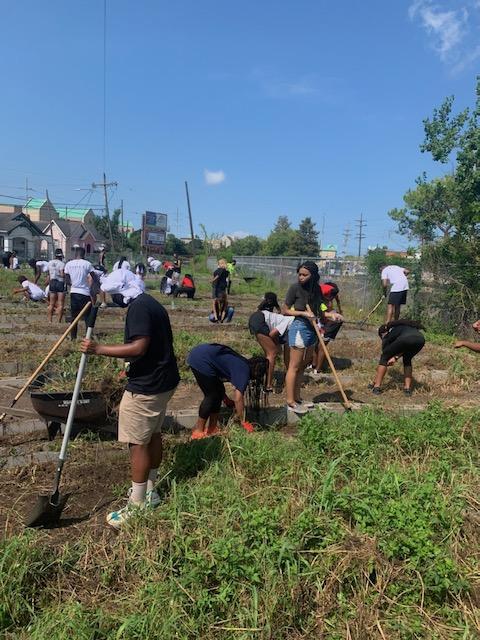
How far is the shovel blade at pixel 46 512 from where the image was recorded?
10.5ft

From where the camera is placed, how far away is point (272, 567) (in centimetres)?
267

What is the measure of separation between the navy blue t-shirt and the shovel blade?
1.76 m

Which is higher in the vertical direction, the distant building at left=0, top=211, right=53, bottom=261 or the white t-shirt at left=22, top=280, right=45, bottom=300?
the distant building at left=0, top=211, right=53, bottom=261

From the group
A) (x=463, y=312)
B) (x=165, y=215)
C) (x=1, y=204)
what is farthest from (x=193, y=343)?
(x=1, y=204)

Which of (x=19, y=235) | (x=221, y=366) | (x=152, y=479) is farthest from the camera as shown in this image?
(x=19, y=235)

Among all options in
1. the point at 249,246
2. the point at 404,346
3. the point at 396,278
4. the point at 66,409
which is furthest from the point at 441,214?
the point at 249,246

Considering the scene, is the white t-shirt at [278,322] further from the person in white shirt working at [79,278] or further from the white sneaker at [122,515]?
the person in white shirt working at [79,278]

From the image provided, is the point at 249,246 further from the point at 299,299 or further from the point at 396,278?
the point at 299,299

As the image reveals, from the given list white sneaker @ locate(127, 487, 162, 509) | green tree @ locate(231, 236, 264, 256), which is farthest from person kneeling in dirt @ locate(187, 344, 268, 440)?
green tree @ locate(231, 236, 264, 256)

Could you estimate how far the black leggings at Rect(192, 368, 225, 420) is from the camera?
15.4 feet

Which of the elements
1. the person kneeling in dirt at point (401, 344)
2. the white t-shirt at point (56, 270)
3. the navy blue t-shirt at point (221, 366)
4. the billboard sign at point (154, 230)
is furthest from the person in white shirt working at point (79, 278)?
the billboard sign at point (154, 230)

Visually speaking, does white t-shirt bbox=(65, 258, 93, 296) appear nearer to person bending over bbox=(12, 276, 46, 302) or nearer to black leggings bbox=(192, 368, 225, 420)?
black leggings bbox=(192, 368, 225, 420)

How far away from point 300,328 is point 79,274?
4.86 m

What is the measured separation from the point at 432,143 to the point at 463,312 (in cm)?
472
